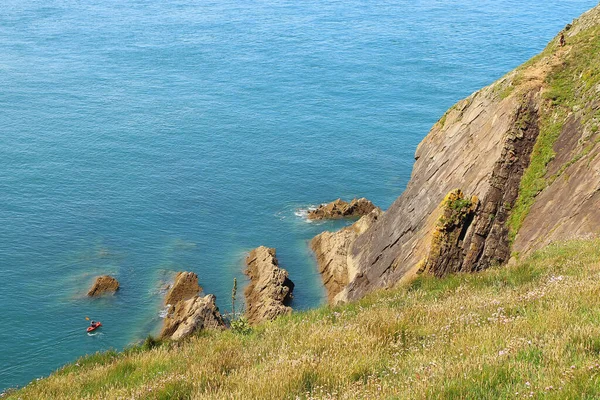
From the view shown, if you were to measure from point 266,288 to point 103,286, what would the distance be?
40.2 ft

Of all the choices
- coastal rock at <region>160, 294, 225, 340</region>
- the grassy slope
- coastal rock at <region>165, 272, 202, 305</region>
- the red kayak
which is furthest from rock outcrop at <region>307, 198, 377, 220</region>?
the grassy slope

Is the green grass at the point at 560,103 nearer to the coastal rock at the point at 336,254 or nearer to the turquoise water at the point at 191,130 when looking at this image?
the coastal rock at the point at 336,254

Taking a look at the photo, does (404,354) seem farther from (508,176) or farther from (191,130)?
(191,130)

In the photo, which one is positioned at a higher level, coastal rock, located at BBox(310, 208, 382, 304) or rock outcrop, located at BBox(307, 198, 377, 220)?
rock outcrop, located at BBox(307, 198, 377, 220)

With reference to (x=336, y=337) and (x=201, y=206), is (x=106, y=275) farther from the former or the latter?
(x=336, y=337)

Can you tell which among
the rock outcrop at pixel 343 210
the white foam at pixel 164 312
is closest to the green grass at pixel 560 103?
the rock outcrop at pixel 343 210

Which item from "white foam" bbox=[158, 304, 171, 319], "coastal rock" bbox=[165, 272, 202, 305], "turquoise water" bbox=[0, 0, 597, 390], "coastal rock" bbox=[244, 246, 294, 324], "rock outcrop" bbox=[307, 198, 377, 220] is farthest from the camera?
"rock outcrop" bbox=[307, 198, 377, 220]

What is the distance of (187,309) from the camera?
43.0m

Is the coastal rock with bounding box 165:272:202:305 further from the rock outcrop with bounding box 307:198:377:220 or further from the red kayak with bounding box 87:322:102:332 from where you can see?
the rock outcrop with bounding box 307:198:377:220

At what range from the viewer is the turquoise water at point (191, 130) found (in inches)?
1971

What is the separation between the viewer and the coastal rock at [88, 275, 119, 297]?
47812 mm

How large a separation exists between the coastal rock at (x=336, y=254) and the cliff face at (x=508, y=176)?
398 cm

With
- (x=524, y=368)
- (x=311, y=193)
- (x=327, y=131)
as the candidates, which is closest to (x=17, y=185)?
(x=311, y=193)

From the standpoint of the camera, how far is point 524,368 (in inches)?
370
